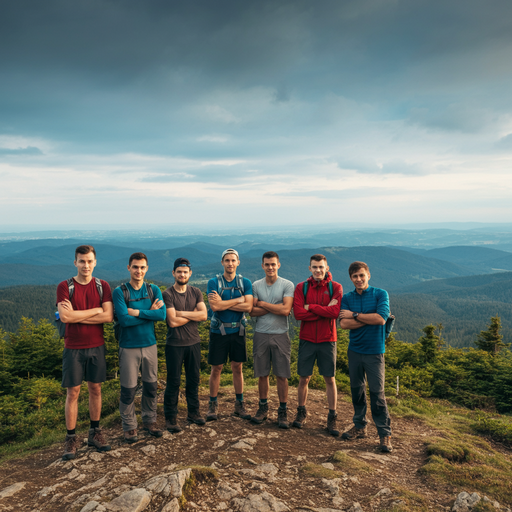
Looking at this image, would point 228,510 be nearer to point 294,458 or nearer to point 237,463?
point 237,463

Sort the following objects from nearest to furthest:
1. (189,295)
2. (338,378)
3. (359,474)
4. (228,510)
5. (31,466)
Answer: (228,510) → (359,474) → (31,466) → (189,295) → (338,378)

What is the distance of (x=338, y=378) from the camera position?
15.2 m

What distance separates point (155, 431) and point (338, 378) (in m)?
10.6

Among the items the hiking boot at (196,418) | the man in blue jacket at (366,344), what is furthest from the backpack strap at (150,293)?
the man in blue jacket at (366,344)

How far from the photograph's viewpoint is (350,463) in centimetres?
586

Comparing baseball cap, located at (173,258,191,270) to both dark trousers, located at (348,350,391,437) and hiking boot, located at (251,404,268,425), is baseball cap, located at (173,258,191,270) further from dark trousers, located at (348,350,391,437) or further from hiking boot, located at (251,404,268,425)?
dark trousers, located at (348,350,391,437)

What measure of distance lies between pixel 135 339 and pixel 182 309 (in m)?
1.15

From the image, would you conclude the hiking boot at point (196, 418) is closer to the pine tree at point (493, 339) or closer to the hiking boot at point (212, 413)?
the hiking boot at point (212, 413)

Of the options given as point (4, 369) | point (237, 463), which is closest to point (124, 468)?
point (237, 463)

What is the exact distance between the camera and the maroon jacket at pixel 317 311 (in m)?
7.15

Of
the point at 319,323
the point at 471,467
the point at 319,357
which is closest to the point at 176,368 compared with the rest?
the point at 319,357

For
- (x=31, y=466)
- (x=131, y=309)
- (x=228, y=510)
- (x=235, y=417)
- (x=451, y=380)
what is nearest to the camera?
(x=228, y=510)

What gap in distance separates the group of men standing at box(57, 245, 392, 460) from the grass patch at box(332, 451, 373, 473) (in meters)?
1.09

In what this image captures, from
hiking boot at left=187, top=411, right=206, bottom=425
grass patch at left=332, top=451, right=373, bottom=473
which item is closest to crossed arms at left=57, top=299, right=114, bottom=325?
hiking boot at left=187, top=411, right=206, bottom=425
